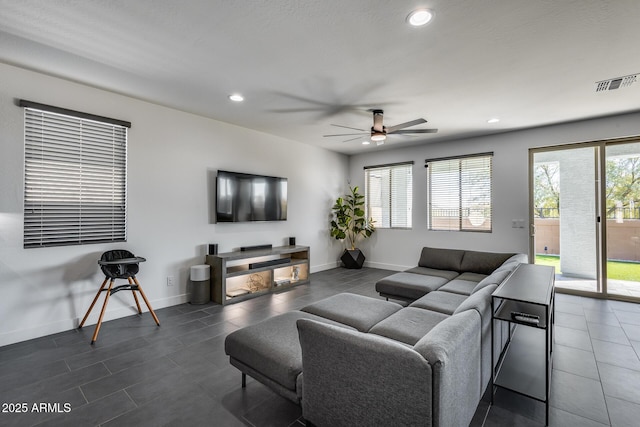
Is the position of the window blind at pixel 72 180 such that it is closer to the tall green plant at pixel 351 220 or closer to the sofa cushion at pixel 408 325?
the sofa cushion at pixel 408 325

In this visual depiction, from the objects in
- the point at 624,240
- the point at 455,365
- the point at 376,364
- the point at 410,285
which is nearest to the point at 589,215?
the point at 624,240

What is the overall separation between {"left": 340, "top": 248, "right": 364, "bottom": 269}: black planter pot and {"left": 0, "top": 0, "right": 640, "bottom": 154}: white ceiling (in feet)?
11.5

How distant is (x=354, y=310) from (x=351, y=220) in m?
4.35

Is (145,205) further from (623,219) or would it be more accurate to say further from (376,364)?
(623,219)

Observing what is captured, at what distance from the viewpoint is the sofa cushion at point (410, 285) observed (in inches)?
135

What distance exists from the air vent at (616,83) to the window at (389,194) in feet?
10.5

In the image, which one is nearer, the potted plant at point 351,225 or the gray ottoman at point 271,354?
the gray ottoman at point 271,354

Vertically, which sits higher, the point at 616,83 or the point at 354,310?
the point at 616,83

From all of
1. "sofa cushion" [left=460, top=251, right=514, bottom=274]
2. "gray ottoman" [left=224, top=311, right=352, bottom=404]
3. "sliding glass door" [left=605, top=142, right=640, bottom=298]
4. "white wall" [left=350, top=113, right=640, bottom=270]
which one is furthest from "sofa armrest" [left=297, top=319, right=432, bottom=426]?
"sliding glass door" [left=605, top=142, right=640, bottom=298]

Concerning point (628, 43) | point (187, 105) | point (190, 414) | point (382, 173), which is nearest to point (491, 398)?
point (190, 414)

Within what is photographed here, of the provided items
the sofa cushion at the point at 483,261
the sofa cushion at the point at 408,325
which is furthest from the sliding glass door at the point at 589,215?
the sofa cushion at the point at 408,325

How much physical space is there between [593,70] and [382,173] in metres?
4.09

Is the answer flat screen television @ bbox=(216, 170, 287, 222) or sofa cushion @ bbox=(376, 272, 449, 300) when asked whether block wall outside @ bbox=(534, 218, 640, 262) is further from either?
flat screen television @ bbox=(216, 170, 287, 222)

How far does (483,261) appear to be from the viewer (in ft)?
13.1
